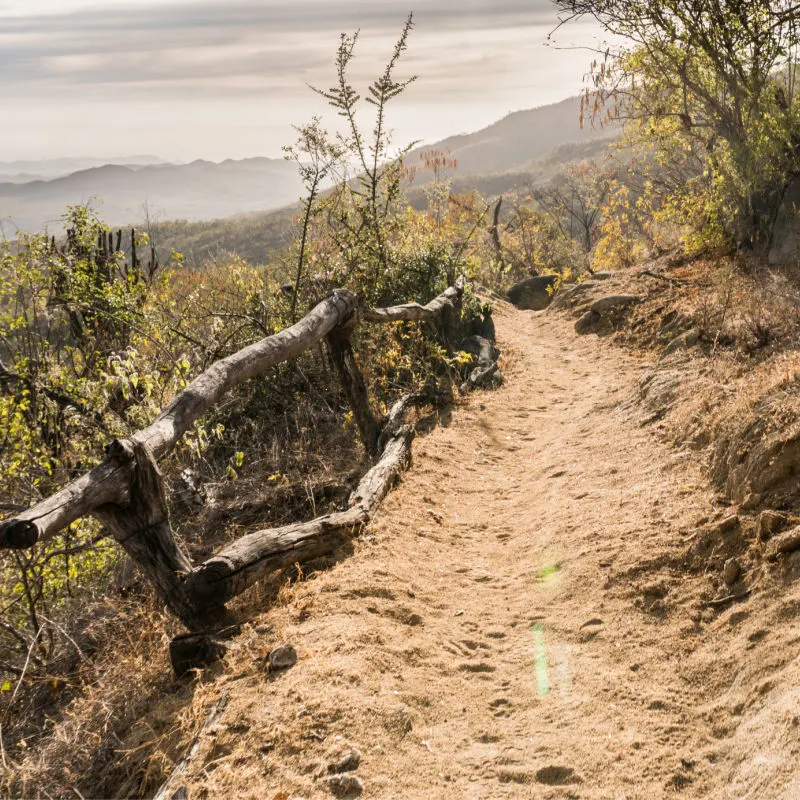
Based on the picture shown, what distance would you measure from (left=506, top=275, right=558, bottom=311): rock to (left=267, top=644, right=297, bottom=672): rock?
53.8ft

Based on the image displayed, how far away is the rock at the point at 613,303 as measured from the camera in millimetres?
11586

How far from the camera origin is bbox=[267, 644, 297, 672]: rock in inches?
145

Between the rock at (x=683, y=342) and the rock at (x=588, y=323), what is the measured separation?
11.6 feet

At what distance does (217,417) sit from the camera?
Answer: 8.99m

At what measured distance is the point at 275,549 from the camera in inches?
177

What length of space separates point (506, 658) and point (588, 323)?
935 cm

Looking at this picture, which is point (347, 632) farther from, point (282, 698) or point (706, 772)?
point (706, 772)

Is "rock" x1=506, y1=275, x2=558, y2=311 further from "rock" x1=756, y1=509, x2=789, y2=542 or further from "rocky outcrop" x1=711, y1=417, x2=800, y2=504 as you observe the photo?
"rock" x1=756, y1=509, x2=789, y2=542

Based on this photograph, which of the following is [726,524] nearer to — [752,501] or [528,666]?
[752,501]

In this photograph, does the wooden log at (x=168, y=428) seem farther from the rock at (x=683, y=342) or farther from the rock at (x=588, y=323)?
the rock at (x=588, y=323)

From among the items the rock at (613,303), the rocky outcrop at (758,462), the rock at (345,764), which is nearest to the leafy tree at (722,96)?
the rock at (613,303)

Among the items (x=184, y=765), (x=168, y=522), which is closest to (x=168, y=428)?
(x=168, y=522)

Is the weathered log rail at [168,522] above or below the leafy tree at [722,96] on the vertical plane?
below

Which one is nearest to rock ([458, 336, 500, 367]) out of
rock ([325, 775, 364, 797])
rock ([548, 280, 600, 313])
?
rock ([548, 280, 600, 313])
